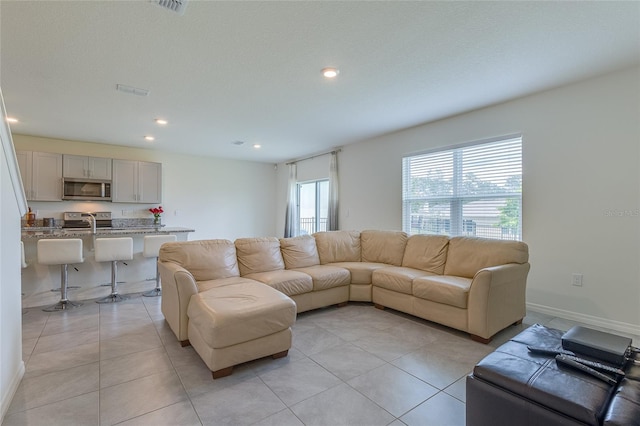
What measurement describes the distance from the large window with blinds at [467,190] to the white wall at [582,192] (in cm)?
16

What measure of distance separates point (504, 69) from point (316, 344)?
124 inches

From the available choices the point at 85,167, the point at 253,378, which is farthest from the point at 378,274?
the point at 85,167

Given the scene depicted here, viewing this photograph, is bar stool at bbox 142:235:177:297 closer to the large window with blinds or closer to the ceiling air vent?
the ceiling air vent

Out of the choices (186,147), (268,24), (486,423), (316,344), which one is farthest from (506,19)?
(186,147)

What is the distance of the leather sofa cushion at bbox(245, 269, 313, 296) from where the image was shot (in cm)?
320

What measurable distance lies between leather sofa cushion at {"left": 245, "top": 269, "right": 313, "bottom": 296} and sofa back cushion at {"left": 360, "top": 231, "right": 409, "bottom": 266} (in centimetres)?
132

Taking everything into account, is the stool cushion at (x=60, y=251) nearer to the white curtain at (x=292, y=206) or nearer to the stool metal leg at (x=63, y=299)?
the stool metal leg at (x=63, y=299)

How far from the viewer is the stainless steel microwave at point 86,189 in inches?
211

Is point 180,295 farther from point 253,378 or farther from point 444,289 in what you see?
point 444,289

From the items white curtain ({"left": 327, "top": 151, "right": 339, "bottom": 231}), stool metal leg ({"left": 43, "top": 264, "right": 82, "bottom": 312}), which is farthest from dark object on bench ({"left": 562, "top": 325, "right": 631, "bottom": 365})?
stool metal leg ({"left": 43, "top": 264, "right": 82, "bottom": 312})

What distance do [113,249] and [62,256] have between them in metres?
0.50

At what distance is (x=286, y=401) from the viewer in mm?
1874

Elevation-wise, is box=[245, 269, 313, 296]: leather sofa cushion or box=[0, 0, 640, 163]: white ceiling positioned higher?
box=[0, 0, 640, 163]: white ceiling

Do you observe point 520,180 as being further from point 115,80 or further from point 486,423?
point 115,80
